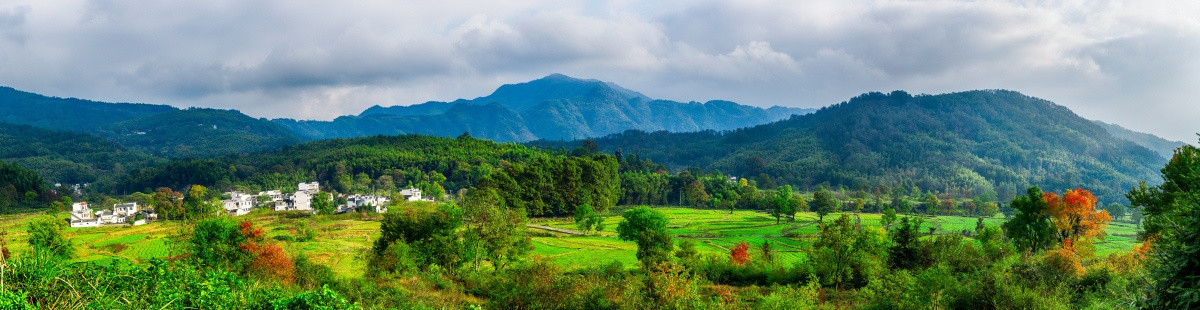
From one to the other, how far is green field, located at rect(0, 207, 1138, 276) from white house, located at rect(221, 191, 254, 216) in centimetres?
1137

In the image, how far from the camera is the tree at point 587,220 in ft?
199

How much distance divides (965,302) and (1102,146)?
225 meters

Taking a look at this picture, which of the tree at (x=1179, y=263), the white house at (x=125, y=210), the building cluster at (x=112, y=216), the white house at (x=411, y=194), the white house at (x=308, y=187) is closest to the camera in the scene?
the tree at (x=1179, y=263)

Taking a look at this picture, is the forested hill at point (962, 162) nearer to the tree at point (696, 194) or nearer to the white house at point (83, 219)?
the tree at point (696, 194)

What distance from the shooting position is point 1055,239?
35.1 m

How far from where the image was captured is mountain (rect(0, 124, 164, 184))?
146 m

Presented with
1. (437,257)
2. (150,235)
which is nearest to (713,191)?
(437,257)

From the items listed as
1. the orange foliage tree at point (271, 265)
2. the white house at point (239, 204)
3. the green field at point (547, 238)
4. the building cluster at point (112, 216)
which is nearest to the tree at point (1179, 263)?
the orange foliage tree at point (271, 265)

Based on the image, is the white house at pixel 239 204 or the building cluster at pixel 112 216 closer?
the building cluster at pixel 112 216

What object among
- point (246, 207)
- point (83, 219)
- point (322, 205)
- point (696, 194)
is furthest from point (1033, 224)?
point (246, 207)

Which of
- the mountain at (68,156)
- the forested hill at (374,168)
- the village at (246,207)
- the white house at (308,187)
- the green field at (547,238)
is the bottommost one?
the green field at (547,238)

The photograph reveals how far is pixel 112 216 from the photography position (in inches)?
2908

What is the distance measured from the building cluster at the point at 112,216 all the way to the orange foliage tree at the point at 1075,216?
93.2 metres

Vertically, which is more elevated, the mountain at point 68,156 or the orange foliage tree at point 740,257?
the mountain at point 68,156
